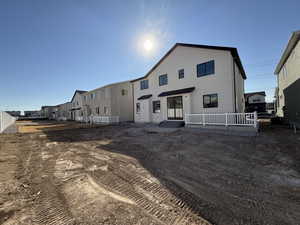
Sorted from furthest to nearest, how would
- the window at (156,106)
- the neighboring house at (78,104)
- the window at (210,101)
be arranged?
the neighboring house at (78,104), the window at (156,106), the window at (210,101)

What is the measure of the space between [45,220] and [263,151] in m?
7.31

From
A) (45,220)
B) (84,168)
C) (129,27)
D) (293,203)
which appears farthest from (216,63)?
(45,220)

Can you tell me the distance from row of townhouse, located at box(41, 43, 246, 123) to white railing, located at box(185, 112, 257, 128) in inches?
22.7

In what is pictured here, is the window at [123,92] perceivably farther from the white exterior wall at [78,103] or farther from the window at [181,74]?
the white exterior wall at [78,103]

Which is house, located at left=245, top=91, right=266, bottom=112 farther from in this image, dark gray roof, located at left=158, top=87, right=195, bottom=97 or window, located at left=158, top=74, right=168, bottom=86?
dark gray roof, located at left=158, top=87, right=195, bottom=97

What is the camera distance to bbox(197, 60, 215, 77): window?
12.2 metres

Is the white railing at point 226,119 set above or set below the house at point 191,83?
below

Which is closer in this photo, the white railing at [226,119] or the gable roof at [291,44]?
the white railing at [226,119]

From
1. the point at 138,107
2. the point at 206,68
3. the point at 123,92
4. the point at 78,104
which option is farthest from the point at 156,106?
the point at 78,104

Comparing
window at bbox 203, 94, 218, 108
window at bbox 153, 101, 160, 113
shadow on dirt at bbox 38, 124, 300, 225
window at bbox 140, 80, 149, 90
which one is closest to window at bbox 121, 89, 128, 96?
window at bbox 140, 80, 149, 90

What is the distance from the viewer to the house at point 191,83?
11.5 meters

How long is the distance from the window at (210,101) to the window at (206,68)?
200 cm

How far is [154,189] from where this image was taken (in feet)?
10.8

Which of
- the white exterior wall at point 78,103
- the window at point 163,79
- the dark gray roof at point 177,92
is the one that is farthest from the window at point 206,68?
the white exterior wall at point 78,103
